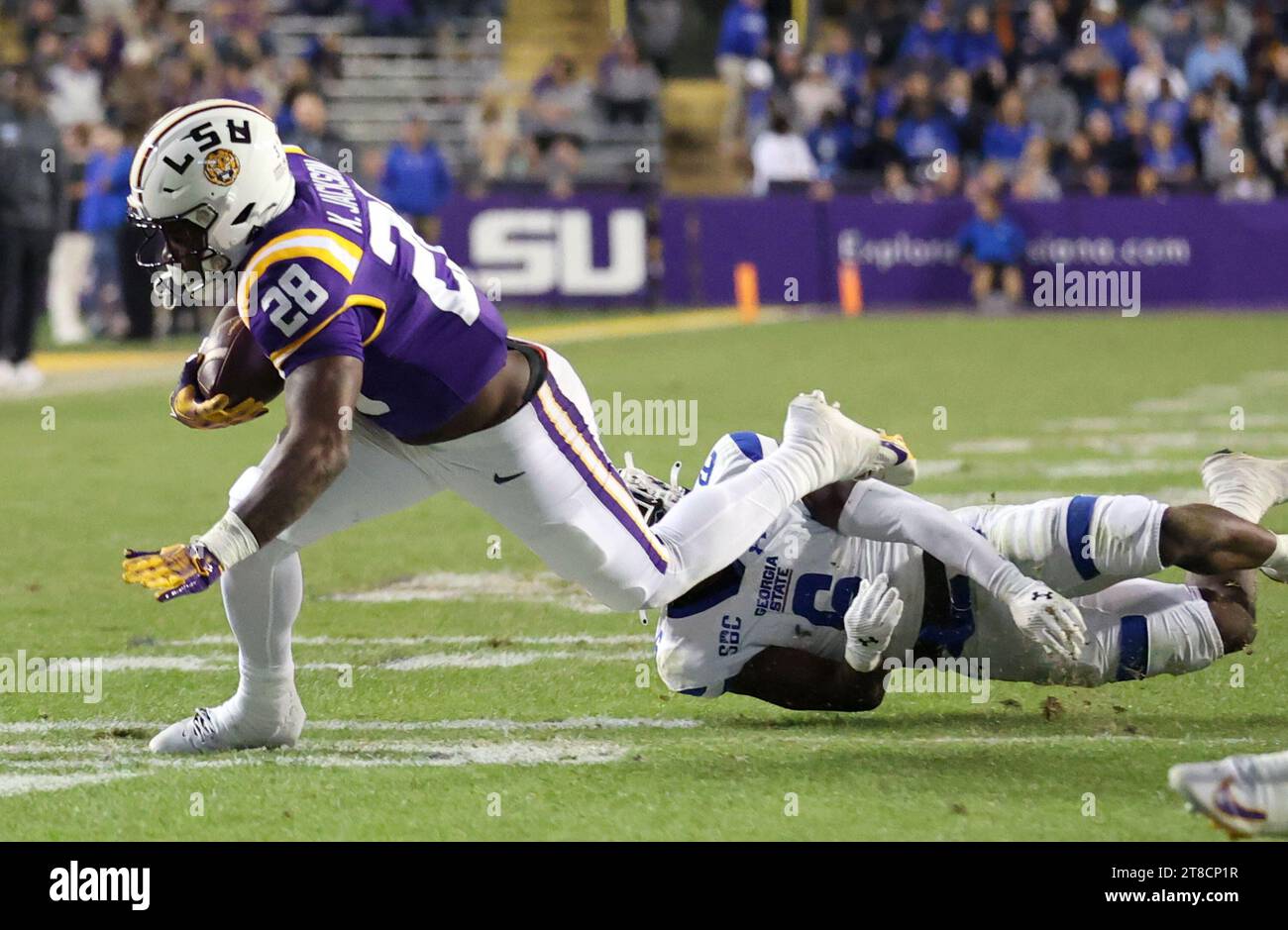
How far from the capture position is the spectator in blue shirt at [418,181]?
1936cm

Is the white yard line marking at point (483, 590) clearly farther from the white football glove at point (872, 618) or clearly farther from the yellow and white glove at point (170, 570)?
the yellow and white glove at point (170, 570)

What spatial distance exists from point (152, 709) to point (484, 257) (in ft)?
47.0

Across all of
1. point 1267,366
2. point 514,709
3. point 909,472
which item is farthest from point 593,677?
point 1267,366

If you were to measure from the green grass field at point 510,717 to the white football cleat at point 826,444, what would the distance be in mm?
625

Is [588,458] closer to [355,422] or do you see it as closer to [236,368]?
[355,422]

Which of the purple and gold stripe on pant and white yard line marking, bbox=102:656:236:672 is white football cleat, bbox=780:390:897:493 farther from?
white yard line marking, bbox=102:656:236:672

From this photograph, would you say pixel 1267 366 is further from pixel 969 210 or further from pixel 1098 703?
pixel 1098 703

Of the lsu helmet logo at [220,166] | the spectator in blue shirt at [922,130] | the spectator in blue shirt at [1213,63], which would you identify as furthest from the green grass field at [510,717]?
the spectator in blue shirt at [1213,63]

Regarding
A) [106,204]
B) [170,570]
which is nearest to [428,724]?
[170,570]

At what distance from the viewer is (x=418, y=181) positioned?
19359mm

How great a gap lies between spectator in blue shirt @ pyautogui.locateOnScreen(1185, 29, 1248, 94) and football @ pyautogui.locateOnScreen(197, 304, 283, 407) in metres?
17.5

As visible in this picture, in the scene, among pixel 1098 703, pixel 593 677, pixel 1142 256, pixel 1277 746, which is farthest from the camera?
pixel 1142 256

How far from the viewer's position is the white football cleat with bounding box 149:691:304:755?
5082 mm

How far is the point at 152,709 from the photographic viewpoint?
220 inches
